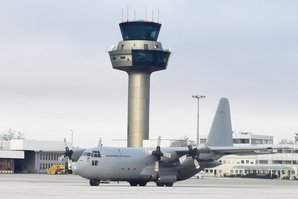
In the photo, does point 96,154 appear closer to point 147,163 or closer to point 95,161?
point 95,161

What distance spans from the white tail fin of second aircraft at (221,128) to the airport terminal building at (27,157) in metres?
81.2

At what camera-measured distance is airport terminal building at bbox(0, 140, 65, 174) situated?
168m

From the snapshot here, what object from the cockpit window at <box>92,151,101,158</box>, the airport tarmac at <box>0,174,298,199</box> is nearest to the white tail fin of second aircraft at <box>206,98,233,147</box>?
the cockpit window at <box>92,151,101,158</box>

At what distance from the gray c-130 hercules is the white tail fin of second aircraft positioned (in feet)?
29.5

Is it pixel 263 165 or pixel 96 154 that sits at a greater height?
pixel 96 154

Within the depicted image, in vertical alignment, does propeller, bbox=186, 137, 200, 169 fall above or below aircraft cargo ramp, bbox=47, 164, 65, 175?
above

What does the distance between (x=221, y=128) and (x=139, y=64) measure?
9785 cm

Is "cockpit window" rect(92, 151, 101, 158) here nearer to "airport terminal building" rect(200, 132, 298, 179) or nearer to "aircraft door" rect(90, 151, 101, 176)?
"aircraft door" rect(90, 151, 101, 176)

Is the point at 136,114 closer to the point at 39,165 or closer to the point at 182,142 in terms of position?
the point at 182,142

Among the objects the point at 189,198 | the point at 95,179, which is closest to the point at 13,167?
the point at 95,179

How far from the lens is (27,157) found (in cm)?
17538

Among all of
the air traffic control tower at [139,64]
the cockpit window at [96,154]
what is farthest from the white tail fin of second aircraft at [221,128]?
the air traffic control tower at [139,64]

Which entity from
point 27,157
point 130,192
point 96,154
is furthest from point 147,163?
point 27,157

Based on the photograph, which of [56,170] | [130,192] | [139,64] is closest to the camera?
[130,192]
